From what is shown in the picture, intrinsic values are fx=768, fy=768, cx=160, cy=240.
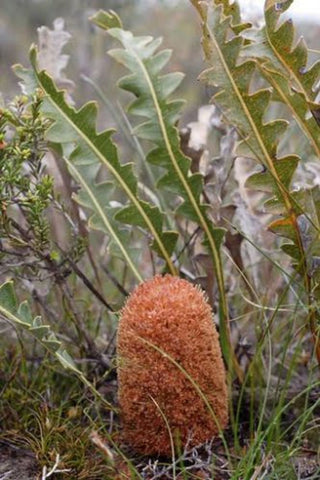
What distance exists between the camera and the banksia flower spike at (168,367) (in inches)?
63.7

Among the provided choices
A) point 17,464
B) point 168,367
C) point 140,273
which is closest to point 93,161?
point 140,273

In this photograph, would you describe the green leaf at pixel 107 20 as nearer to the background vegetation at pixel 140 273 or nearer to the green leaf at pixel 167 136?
the background vegetation at pixel 140 273

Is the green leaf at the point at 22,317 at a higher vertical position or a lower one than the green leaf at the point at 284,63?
lower

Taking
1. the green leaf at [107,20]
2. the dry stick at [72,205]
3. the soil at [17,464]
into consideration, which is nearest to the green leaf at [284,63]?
the green leaf at [107,20]

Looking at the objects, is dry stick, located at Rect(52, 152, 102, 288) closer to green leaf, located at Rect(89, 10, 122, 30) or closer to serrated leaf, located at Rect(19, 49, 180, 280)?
serrated leaf, located at Rect(19, 49, 180, 280)

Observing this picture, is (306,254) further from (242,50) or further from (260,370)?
(242,50)

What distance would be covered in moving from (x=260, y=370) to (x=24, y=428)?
61 centimetres

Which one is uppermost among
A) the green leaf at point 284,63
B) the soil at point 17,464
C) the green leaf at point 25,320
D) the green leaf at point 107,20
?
the green leaf at point 107,20

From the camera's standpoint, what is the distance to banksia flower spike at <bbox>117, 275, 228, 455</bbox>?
1.62 metres

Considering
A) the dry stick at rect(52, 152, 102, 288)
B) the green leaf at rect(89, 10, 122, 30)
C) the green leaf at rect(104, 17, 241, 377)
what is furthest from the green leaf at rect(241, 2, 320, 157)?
the dry stick at rect(52, 152, 102, 288)

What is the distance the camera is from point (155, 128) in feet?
6.70

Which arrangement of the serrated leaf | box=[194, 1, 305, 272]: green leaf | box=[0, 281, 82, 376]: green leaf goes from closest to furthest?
box=[0, 281, 82, 376]: green leaf < box=[194, 1, 305, 272]: green leaf < the serrated leaf

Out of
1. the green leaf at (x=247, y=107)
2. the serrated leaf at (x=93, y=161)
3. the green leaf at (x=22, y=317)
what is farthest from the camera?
the serrated leaf at (x=93, y=161)

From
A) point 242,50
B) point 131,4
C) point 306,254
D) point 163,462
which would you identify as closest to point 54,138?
point 242,50
